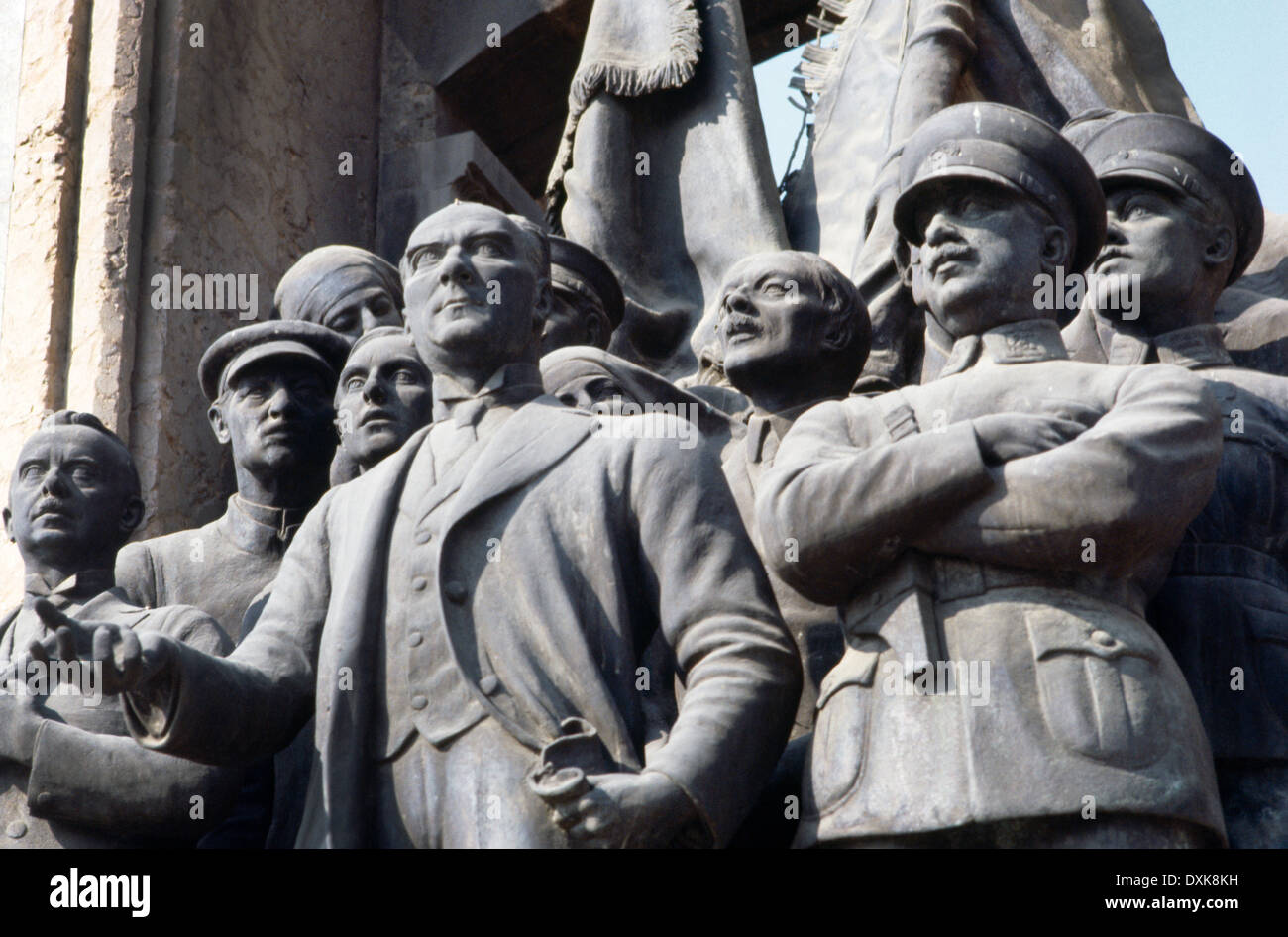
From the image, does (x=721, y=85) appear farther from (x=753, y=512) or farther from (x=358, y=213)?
(x=753, y=512)

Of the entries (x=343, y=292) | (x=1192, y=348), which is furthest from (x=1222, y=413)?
(x=343, y=292)

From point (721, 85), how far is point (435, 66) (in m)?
1.73

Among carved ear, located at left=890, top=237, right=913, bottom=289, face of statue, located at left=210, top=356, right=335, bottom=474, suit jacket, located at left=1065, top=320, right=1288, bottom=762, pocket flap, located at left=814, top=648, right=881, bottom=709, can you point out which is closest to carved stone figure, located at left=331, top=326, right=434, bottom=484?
face of statue, located at left=210, top=356, right=335, bottom=474

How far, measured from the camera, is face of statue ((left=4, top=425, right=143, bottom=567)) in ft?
22.6

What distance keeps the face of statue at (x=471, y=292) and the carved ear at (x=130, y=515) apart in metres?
1.00

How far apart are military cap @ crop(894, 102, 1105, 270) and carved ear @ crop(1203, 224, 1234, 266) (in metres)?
0.66

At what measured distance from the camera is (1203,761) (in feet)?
18.7

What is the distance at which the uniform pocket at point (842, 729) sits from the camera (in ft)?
18.9

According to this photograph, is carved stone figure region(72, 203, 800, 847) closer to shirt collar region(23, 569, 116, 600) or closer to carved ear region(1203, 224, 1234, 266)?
shirt collar region(23, 569, 116, 600)

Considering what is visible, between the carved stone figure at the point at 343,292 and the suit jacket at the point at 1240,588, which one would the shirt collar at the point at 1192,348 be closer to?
the suit jacket at the point at 1240,588

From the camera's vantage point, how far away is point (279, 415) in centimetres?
757

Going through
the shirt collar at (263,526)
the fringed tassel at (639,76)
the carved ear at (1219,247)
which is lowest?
the shirt collar at (263,526)

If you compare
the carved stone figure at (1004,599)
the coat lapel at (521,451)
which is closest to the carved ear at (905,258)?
the carved stone figure at (1004,599)
